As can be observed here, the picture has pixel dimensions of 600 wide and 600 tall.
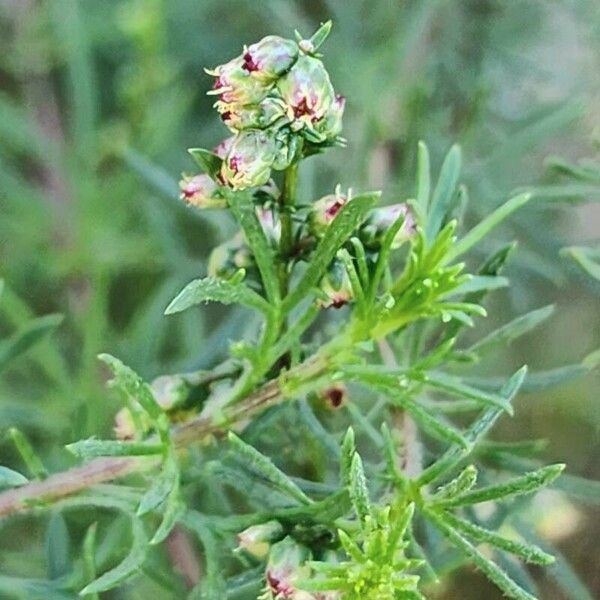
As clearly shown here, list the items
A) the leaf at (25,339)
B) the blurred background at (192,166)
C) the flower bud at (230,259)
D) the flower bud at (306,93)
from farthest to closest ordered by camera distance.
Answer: the blurred background at (192,166) → the leaf at (25,339) → the flower bud at (230,259) → the flower bud at (306,93)

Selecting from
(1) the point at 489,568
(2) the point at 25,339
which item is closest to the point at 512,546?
(1) the point at 489,568

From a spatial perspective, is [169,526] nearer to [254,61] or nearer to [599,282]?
[254,61]

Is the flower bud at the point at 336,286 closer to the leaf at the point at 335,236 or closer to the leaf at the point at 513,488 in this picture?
the leaf at the point at 335,236

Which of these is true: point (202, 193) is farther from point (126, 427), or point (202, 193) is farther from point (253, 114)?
point (126, 427)

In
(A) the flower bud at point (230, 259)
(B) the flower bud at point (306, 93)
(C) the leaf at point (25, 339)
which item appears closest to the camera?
(B) the flower bud at point (306, 93)

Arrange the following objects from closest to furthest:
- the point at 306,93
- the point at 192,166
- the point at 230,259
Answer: the point at 306,93 < the point at 230,259 < the point at 192,166

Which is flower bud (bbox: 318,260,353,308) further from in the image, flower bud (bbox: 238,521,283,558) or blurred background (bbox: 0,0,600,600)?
blurred background (bbox: 0,0,600,600)

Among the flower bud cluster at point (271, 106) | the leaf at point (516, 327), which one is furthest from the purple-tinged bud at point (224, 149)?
the leaf at point (516, 327)
